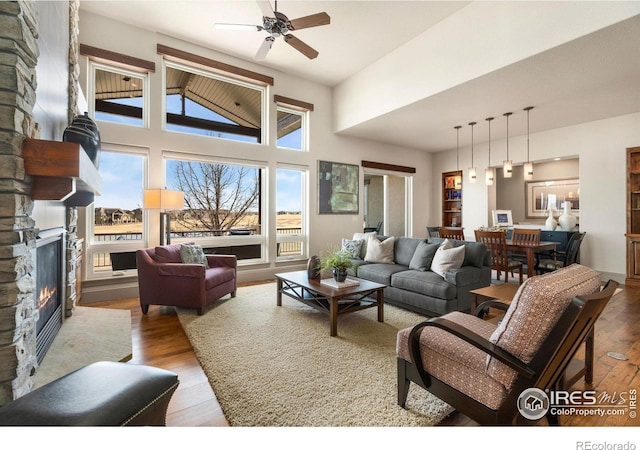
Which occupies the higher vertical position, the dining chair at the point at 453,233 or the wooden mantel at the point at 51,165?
the wooden mantel at the point at 51,165

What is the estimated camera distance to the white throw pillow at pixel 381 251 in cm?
436

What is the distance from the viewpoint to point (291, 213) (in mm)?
5789

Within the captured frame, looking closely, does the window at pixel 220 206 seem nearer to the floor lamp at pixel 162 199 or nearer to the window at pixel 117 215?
the window at pixel 117 215

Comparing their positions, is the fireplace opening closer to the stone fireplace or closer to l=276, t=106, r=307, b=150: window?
the stone fireplace

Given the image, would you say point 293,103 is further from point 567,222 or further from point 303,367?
point 567,222

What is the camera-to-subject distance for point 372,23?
3.97m

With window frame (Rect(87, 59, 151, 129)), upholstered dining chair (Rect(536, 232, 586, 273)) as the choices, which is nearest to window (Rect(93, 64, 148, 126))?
window frame (Rect(87, 59, 151, 129))

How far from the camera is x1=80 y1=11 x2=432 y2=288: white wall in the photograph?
159 inches

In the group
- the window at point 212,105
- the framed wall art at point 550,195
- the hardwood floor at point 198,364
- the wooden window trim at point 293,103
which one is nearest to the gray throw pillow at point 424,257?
the hardwood floor at point 198,364

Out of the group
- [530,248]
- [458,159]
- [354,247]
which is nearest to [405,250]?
[354,247]

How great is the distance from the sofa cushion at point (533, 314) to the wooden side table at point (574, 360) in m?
0.67

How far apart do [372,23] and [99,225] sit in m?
4.62

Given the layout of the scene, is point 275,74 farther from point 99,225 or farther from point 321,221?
point 99,225

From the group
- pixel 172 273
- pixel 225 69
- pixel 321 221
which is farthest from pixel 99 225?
pixel 321 221
